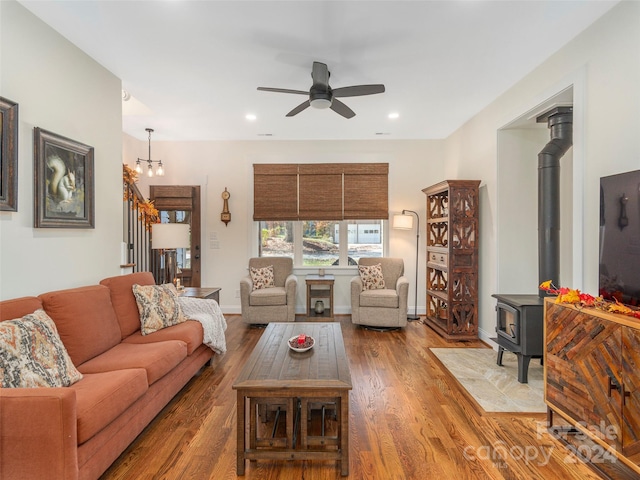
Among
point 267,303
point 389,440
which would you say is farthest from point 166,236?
point 389,440

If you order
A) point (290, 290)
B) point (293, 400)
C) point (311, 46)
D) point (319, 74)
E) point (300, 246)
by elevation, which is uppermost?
point (311, 46)

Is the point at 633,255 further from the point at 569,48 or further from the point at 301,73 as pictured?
the point at 301,73

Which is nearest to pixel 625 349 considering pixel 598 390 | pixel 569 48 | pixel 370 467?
pixel 598 390

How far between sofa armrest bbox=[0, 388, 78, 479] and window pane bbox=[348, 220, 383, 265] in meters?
4.35

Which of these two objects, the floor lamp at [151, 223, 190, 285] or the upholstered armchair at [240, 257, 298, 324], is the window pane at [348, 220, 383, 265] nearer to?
the upholstered armchair at [240, 257, 298, 324]

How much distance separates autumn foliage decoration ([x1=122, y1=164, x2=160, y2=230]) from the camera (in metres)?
3.78

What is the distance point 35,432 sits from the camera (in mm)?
1379

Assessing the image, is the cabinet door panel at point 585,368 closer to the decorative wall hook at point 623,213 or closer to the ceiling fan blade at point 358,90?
the decorative wall hook at point 623,213

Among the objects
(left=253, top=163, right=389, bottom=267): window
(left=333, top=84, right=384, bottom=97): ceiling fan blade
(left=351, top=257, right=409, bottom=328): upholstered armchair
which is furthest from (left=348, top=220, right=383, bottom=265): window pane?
(left=333, top=84, right=384, bottom=97): ceiling fan blade

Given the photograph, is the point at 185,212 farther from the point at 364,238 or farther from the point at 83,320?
the point at 83,320

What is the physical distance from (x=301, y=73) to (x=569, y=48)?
2.28m

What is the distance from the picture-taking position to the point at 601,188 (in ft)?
6.66

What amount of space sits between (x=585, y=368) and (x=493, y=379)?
1131mm

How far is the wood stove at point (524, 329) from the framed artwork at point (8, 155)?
396 cm
